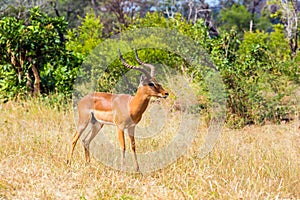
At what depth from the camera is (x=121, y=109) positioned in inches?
179

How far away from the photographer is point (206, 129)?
260 inches

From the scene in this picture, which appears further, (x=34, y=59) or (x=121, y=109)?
(x=34, y=59)

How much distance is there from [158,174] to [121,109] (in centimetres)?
72

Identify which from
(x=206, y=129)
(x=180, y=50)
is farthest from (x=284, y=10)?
(x=206, y=129)

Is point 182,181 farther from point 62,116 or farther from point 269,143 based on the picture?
point 62,116

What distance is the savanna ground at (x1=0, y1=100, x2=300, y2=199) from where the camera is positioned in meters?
3.89

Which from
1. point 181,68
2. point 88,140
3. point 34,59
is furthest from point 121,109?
point 34,59

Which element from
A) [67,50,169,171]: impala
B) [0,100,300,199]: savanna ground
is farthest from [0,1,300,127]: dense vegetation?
[67,50,169,171]: impala

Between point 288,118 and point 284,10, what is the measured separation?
248 inches

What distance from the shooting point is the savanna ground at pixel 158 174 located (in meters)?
3.89

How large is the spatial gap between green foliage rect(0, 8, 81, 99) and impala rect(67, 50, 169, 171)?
144 inches

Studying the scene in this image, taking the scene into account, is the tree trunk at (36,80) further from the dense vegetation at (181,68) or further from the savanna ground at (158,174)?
the savanna ground at (158,174)

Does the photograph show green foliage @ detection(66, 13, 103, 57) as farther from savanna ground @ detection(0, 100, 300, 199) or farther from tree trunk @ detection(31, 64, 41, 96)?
savanna ground @ detection(0, 100, 300, 199)

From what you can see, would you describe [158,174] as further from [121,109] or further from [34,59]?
[34,59]
